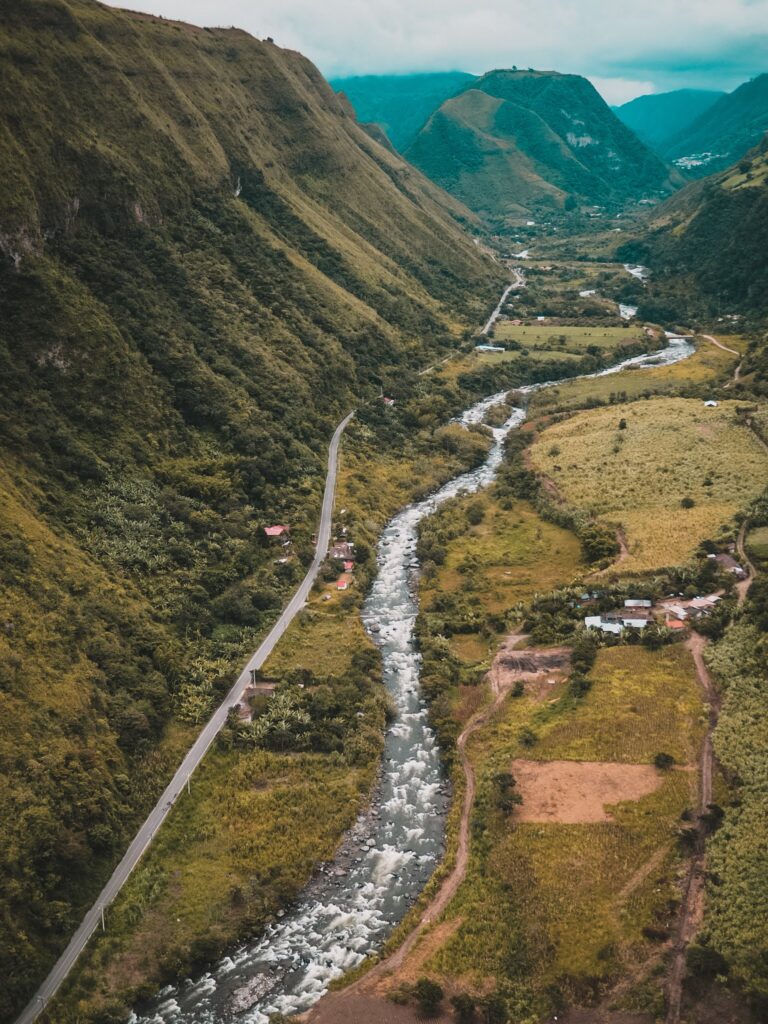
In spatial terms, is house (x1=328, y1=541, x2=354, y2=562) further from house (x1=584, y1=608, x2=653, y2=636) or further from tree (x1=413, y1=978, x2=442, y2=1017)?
tree (x1=413, y1=978, x2=442, y2=1017)

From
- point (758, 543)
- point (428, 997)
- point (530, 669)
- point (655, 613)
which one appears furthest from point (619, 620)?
point (428, 997)

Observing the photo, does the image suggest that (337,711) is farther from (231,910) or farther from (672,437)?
(672,437)

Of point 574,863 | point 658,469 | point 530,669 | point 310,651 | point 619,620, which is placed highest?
point 658,469

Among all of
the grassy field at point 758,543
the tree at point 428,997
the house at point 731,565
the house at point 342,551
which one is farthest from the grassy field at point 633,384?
the tree at point 428,997

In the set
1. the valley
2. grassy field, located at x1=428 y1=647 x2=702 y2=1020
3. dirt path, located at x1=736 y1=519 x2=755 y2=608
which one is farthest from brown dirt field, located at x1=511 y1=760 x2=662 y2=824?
dirt path, located at x1=736 y1=519 x2=755 y2=608

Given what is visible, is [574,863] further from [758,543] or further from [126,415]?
[126,415]

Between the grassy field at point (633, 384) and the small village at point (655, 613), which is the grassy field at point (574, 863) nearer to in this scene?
the small village at point (655, 613)
